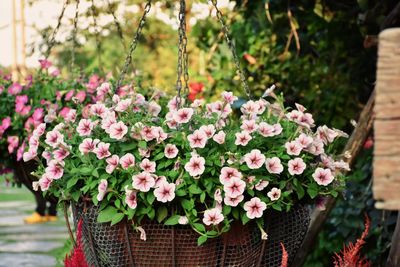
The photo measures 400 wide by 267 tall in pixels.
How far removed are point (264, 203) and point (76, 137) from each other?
59cm

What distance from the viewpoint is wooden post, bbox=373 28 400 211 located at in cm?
86

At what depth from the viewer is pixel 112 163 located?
1965 mm

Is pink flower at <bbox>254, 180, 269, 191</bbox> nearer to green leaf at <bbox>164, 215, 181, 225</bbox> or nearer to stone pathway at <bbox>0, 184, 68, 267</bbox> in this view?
green leaf at <bbox>164, 215, 181, 225</bbox>

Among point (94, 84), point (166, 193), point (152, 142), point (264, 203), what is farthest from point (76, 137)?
point (94, 84)

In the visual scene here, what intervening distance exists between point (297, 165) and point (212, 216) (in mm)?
249

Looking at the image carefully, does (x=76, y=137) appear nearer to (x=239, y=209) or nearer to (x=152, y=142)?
(x=152, y=142)

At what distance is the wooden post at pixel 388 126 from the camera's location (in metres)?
0.86

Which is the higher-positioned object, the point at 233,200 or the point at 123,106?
the point at 123,106

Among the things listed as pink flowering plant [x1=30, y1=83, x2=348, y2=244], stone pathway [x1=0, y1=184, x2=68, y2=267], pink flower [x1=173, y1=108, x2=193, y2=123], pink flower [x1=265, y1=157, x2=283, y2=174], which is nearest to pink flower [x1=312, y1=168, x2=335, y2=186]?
pink flowering plant [x1=30, y1=83, x2=348, y2=244]

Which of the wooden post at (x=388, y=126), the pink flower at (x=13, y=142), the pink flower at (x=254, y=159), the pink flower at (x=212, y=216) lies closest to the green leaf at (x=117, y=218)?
the pink flower at (x=212, y=216)

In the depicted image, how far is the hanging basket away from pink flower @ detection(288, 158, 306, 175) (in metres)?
0.13

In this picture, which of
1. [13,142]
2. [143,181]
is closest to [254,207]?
[143,181]

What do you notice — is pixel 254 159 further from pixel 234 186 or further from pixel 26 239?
pixel 26 239

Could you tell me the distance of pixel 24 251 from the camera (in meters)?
5.39
